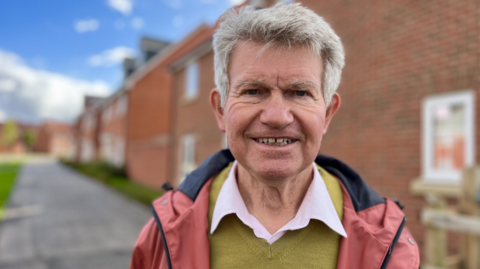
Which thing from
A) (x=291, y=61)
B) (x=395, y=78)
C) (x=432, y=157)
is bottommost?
(x=432, y=157)

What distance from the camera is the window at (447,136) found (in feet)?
14.6

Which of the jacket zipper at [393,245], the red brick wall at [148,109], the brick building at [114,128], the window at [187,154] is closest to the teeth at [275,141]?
the jacket zipper at [393,245]

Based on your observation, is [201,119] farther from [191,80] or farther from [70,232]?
[70,232]

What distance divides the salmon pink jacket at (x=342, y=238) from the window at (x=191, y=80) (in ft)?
39.2

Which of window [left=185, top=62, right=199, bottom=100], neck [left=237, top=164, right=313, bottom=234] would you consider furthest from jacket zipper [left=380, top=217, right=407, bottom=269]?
window [left=185, top=62, right=199, bottom=100]

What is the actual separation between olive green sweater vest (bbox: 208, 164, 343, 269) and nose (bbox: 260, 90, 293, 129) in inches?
18.5

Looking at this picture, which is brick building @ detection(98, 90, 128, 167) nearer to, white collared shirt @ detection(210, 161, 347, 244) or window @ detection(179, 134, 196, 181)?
window @ detection(179, 134, 196, 181)

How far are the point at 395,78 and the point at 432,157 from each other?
1327mm

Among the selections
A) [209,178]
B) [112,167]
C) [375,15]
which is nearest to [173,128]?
[112,167]

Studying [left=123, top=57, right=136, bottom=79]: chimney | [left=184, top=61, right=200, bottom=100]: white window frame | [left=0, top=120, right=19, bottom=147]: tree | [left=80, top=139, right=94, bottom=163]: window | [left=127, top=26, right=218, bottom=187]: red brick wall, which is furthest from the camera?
[left=0, top=120, right=19, bottom=147]: tree

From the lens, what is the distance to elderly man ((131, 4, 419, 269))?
51.9 inches

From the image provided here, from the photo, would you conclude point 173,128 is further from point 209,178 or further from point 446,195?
point 209,178

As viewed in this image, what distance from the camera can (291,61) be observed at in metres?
1.31

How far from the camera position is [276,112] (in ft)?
4.31
